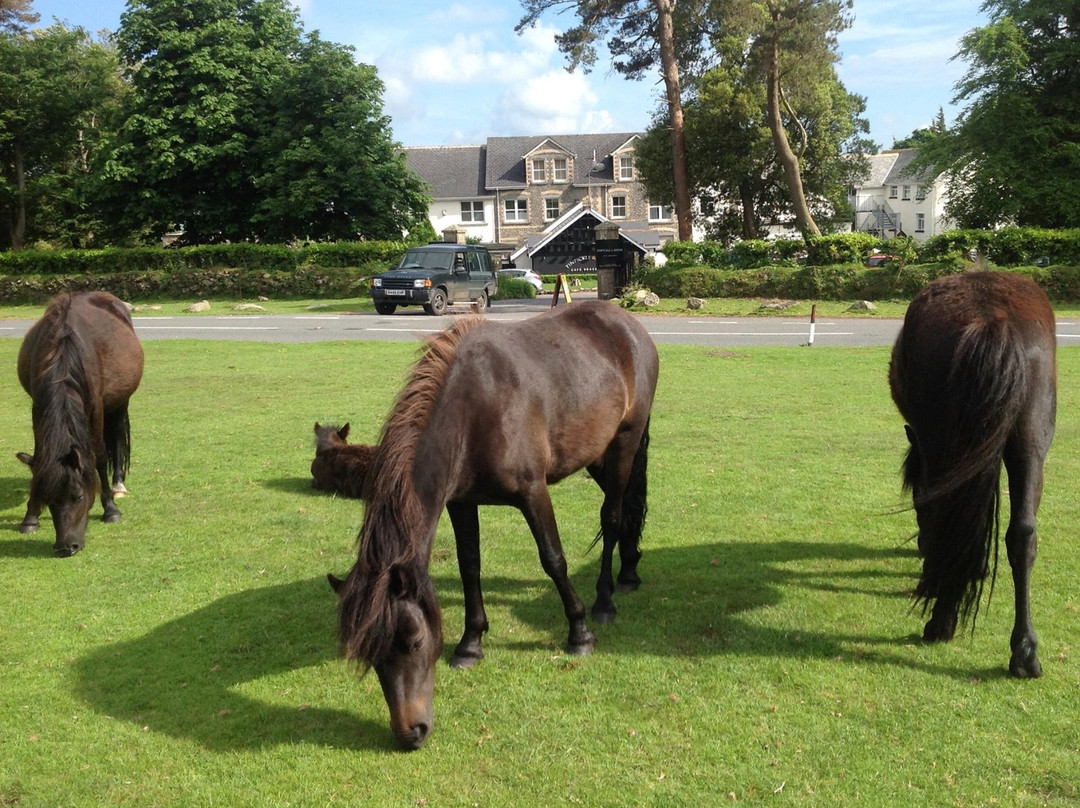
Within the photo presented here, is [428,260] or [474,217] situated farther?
[474,217]

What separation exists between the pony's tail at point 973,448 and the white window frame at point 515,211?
233 feet

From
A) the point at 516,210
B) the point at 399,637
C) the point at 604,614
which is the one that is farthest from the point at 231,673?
the point at 516,210

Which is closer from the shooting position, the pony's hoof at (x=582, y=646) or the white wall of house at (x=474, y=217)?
the pony's hoof at (x=582, y=646)

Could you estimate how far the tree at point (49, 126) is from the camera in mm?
45594

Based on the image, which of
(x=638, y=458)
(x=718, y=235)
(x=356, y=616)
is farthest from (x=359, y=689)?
Result: (x=718, y=235)

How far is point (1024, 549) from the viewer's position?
460 cm

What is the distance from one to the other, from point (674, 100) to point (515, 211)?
134 feet

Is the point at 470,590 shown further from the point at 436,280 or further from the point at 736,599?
the point at 436,280

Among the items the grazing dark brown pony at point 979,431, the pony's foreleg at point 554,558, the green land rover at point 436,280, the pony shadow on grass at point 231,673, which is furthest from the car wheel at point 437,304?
the grazing dark brown pony at point 979,431

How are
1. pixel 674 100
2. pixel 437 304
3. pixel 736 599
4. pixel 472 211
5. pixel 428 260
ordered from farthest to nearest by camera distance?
1. pixel 472 211
2. pixel 674 100
3. pixel 428 260
4. pixel 437 304
5. pixel 736 599

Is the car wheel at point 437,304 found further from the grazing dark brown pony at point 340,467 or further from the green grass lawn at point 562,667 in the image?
the grazing dark brown pony at point 340,467

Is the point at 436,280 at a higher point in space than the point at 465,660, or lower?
higher

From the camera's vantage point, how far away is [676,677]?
4.82m

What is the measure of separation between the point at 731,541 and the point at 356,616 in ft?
13.4
